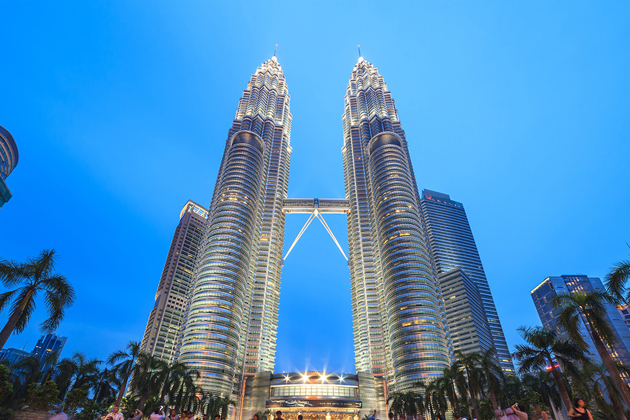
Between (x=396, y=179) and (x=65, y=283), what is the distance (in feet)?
515

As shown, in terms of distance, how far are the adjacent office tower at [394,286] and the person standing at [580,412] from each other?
121912mm

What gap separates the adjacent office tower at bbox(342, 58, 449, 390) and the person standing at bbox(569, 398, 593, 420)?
121912 mm

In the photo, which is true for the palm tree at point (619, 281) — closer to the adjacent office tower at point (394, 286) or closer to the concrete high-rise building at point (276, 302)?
the concrete high-rise building at point (276, 302)

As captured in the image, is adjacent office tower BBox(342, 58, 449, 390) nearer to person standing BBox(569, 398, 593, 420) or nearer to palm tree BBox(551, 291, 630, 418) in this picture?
palm tree BBox(551, 291, 630, 418)

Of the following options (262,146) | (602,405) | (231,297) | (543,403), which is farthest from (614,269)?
(262,146)

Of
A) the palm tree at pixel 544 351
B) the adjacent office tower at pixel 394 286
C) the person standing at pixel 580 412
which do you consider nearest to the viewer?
the person standing at pixel 580 412

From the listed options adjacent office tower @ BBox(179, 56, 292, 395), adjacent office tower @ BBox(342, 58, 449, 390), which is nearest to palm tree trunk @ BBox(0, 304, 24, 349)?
adjacent office tower @ BBox(179, 56, 292, 395)

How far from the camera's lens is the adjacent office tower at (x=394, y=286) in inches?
5108

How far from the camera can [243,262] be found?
515ft

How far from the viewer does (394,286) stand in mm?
145125

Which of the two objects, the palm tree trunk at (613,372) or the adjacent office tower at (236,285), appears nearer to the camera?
the palm tree trunk at (613,372)

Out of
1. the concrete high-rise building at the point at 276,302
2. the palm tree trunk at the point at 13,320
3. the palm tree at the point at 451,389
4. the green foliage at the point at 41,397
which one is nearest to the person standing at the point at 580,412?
the palm tree trunk at the point at 13,320

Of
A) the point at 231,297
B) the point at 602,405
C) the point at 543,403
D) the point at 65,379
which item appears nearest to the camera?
the point at 602,405

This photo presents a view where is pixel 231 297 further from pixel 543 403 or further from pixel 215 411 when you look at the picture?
pixel 543 403
